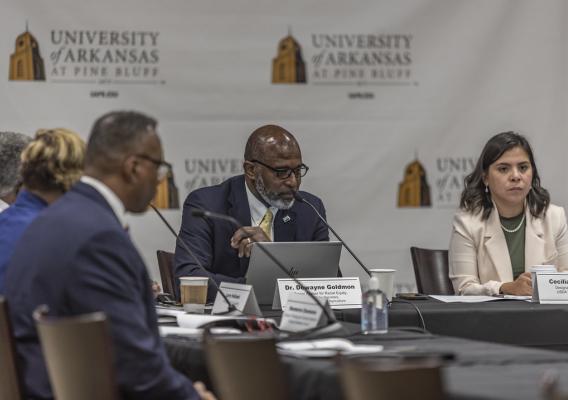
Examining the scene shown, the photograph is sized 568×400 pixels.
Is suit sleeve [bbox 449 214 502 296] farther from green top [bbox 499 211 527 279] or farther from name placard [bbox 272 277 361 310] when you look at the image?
name placard [bbox 272 277 361 310]

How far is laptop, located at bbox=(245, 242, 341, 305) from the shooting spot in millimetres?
4016

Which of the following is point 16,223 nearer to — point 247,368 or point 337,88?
point 247,368

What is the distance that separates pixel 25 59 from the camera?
561 cm

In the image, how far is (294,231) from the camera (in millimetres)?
4777

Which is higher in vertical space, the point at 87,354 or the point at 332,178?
the point at 332,178

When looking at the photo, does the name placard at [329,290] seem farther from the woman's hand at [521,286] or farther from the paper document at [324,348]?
the paper document at [324,348]

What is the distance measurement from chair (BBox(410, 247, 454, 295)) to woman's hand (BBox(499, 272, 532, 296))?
0.46 metres

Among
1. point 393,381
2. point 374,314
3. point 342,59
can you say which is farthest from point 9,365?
point 342,59

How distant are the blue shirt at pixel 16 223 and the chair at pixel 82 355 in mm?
919

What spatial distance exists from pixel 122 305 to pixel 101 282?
71 millimetres

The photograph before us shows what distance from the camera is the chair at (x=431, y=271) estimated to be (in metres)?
4.98

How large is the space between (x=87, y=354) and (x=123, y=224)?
1.71ft

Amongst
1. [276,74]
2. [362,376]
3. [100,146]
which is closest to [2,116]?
[276,74]

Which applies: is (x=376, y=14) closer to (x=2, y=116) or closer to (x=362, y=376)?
(x=2, y=116)
